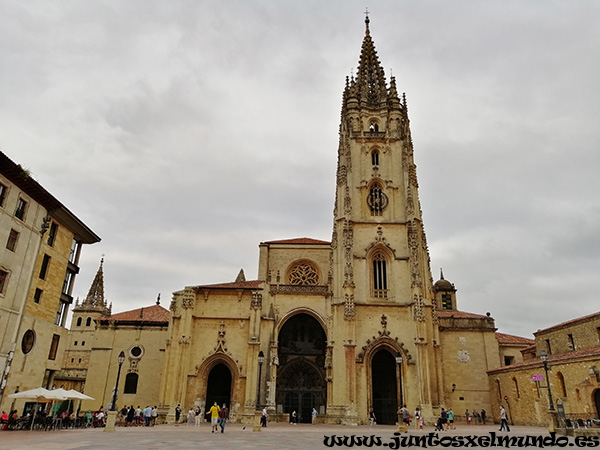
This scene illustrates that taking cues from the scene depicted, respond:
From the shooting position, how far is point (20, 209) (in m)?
23.2

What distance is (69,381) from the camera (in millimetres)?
45594

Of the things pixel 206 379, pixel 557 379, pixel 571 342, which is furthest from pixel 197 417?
pixel 571 342

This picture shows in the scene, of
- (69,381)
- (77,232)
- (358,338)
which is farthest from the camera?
(69,381)

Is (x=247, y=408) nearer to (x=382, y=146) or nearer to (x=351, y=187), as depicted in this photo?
(x=351, y=187)

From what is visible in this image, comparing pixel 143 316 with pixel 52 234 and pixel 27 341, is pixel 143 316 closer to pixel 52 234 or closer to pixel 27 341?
pixel 52 234

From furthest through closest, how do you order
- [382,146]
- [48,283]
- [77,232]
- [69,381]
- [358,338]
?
[69,381]
[382,146]
[358,338]
[77,232]
[48,283]

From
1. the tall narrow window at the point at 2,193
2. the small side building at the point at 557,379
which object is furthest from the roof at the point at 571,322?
the tall narrow window at the point at 2,193

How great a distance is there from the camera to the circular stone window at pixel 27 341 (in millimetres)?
23156

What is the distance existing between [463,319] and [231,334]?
19056mm

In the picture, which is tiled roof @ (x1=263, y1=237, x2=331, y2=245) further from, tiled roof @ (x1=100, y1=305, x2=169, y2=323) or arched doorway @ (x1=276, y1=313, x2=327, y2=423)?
tiled roof @ (x1=100, y1=305, x2=169, y2=323)

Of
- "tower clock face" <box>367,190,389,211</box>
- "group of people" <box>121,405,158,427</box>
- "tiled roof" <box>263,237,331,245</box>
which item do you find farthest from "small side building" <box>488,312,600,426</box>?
"group of people" <box>121,405,158,427</box>

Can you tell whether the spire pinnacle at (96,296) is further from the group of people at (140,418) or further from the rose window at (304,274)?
the group of people at (140,418)

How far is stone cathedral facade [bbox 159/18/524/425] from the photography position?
30.7 metres

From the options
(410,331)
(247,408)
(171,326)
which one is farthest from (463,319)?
(171,326)
